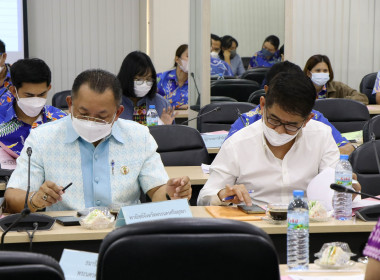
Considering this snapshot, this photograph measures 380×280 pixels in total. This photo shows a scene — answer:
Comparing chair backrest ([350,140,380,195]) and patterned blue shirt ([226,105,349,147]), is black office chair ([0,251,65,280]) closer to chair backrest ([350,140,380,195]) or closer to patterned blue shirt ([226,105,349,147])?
chair backrest ([350,140,380,195])

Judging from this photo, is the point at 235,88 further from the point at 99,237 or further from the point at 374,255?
the point at 374,255

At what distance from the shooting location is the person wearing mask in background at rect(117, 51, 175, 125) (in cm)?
558

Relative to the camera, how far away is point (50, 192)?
2.79 metres

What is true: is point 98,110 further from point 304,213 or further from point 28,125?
point 28,125

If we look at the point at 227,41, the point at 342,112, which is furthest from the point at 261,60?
the point at 342,112

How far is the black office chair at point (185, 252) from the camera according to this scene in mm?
1553

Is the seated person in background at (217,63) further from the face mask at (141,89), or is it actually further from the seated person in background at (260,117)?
the seated person in background at (260,117)

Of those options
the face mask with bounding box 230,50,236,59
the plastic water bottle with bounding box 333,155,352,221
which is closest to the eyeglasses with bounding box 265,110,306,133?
the plastic water bottle with bounding box 333,155,352,221

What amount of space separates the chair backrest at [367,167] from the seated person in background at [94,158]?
3.26 ft

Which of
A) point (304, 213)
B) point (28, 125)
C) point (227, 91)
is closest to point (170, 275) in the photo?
point (304, 213)

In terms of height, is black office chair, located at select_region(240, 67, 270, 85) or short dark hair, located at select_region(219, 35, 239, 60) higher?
short dark hair, located at select_region(219, 35, 239, 60)

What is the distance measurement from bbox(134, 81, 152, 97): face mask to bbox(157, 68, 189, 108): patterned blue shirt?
2134 mm

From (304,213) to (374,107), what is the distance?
5374mm

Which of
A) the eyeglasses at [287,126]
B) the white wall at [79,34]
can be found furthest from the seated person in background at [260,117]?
the white wall at [79,34]
